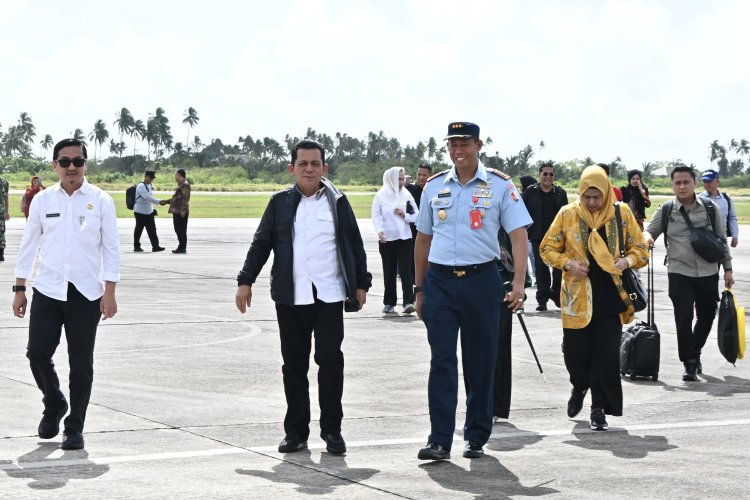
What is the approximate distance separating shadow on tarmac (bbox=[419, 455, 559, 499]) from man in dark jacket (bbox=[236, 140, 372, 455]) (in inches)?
30.9

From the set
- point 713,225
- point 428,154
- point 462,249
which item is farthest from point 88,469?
point 428,154

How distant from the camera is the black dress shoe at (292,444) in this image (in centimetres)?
751

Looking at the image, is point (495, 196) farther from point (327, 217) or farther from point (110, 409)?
point (110, 409)

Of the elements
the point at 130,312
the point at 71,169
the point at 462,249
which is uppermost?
the point at 71,169

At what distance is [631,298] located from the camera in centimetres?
864

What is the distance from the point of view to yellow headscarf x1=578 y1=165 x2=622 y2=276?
857 centimetres

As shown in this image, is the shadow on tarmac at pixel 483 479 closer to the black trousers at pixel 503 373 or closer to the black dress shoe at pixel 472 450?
the black dress shoe at pixel 472 450

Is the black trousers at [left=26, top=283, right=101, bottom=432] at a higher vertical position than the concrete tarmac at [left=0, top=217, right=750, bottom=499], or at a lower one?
higher

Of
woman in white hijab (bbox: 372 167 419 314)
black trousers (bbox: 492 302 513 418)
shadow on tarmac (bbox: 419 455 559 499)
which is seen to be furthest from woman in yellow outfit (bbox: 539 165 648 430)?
woman in white hijab (bbox: 372 167 419 314)

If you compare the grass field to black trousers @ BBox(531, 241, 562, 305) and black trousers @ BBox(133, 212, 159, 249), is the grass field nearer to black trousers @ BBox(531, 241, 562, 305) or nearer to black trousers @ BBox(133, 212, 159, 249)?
black trousers @ BBox(133, 212, 159, 249)

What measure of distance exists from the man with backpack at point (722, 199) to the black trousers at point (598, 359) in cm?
547

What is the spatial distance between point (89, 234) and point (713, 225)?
18.5 feet

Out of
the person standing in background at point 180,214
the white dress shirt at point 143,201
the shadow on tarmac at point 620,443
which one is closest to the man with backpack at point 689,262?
the shadow on tarmac at point 620,443

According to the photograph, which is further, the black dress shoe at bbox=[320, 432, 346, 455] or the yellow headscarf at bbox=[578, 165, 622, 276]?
the yellow headscarf at bbox=[578, 165, 622, 276]
